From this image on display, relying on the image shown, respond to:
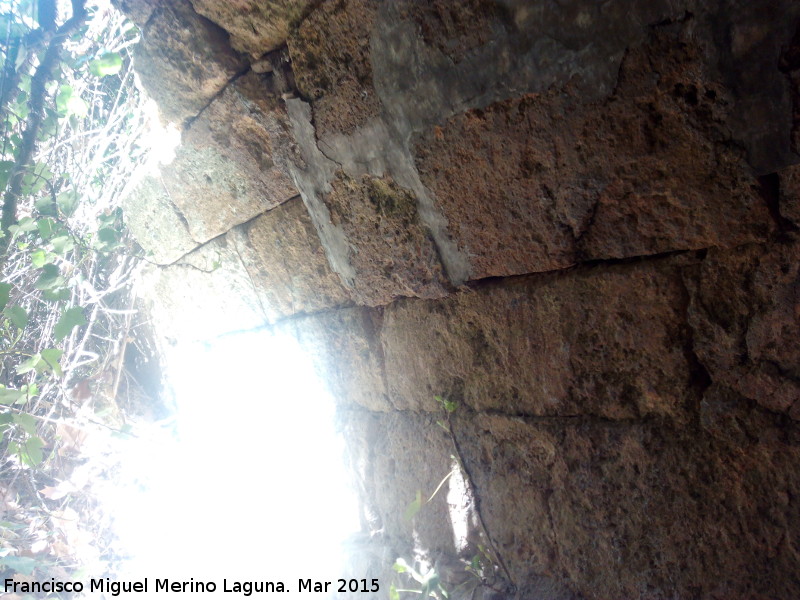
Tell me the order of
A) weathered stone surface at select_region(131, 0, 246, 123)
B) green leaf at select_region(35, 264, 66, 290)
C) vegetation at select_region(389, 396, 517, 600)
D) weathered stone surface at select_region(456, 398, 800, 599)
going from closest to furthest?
1. weathered stone surface at select_region(456, 398, 800, 599)
2. vegetation at select_region(389, 396, 517, 600)
3. weathered stone surface at select_region(131, 0, 246, 123)
4. green leaf at select_region(35, 264, 66, 290)

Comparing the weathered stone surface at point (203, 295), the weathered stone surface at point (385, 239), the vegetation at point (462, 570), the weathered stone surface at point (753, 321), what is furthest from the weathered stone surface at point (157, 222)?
the weathered stone surface at point (753, 321)

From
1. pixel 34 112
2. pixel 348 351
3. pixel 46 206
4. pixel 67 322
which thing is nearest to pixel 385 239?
pixel 348 351

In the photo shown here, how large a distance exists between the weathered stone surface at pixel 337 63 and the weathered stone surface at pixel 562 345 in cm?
63

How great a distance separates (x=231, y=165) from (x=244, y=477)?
1.72 m

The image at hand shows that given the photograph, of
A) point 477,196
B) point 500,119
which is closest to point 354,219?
point 477,196

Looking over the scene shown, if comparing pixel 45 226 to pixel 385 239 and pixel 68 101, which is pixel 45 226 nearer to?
pixel 68 101

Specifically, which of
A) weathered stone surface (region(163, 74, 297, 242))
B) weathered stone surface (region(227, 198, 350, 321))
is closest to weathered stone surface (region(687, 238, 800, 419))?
weathered stone surface (region(227, 198, 350, 321))

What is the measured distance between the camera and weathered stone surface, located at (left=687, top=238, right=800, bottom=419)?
106 cm

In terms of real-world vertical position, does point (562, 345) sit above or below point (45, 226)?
below

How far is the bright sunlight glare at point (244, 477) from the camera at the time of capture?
2.53 metres

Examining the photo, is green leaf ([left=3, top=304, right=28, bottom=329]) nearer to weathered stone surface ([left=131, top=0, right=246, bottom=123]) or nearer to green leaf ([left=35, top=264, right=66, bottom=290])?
green leaf ([left=35, top=264, right=66, bottom=290])

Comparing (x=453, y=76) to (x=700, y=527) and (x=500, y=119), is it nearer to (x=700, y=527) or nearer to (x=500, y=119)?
(x=500, y=119)

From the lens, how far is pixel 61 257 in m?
3.76

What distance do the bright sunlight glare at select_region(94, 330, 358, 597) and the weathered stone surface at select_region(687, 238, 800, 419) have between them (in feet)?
5.41
